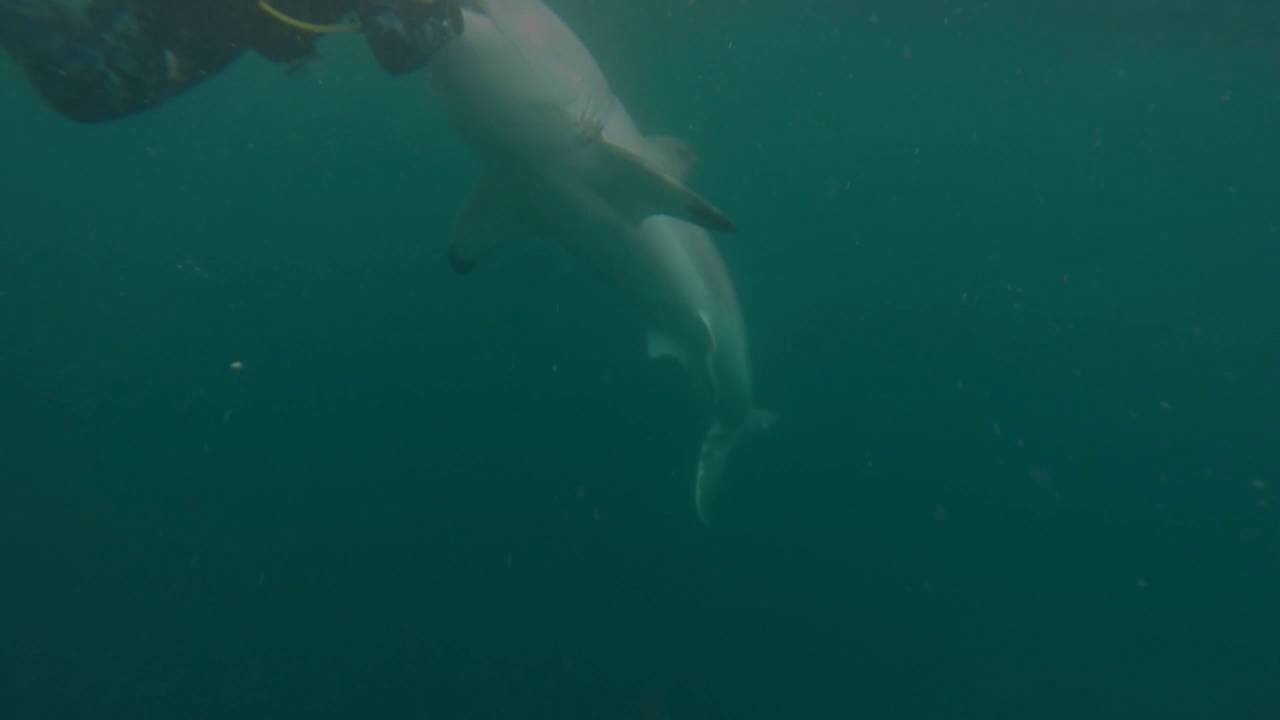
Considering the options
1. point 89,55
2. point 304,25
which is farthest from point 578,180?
point 89,55

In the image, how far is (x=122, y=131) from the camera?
34969mm

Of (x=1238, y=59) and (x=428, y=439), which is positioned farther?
(x=1238, y=59)

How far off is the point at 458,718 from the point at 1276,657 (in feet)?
78.9

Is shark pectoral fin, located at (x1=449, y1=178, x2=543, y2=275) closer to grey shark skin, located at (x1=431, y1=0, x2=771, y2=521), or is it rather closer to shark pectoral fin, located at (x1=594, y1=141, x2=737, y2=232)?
grey shark skin, located at (x1=431, y1=0, x2=771, y2=521)

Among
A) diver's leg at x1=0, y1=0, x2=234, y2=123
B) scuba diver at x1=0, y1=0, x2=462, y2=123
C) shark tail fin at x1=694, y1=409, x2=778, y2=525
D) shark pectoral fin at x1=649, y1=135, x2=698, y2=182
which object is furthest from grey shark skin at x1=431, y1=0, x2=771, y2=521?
diver's leg at x1=0, y1=0, x2=234, y2=123

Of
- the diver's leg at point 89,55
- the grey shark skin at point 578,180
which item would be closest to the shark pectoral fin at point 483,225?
the grey shark skin at point 578,180

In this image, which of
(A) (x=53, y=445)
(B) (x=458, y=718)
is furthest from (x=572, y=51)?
(A) (x=53, y=445)

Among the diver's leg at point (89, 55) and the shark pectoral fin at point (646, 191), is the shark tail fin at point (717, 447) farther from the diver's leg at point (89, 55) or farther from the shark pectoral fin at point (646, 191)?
the diver's leg at point (89, 55)

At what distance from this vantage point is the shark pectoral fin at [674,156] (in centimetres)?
787

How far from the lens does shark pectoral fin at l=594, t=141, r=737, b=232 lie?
6684 mm

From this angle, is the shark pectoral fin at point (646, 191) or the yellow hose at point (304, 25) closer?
the yellow hose at point (304, 25)

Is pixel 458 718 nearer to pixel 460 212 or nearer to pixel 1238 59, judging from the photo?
pixel 460 212

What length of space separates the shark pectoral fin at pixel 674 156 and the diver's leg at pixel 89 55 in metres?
4.65

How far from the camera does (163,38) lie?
12.5 feet
